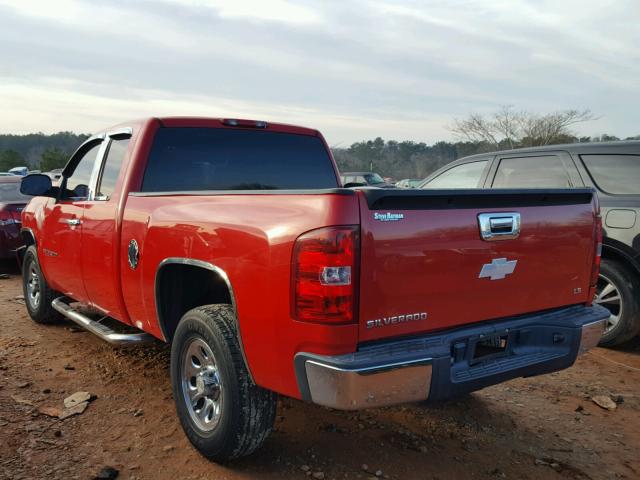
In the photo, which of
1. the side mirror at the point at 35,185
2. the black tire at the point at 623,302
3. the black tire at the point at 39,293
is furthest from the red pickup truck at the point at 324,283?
the black tire at the point at 623,302

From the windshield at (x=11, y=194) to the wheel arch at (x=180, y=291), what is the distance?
6.10 meters

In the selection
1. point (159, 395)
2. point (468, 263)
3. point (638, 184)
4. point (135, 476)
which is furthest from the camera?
point (638, 184)

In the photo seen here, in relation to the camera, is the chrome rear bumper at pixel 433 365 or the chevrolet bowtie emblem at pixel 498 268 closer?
the chrome rear bumper at pixel 433 365

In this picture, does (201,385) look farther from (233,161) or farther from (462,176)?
(462,176)

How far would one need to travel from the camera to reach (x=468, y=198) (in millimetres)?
2486

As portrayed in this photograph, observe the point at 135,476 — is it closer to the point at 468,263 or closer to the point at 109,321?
the point at 468,263

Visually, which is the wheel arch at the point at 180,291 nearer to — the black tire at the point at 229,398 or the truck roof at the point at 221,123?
the black tire at the point at 229,398

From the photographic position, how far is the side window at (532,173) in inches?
209

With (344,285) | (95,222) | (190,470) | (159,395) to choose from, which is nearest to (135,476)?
(190,470)

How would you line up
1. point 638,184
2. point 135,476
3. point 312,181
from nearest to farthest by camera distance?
point 135,476 < point 312,181 < point 638,184

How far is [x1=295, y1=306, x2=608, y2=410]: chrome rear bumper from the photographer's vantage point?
6.97ft

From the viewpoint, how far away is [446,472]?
2805mm

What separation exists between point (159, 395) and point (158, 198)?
1.45 meters

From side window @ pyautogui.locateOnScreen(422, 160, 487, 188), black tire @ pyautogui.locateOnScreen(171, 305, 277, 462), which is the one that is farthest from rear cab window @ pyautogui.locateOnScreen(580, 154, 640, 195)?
black tire @ pyautogui.locateOnScreen(171, 305, 277, 462)
